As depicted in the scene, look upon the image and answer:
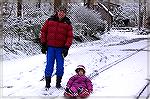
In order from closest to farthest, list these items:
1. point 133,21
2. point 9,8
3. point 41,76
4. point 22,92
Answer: point 22,92, point 41,76, point 9,8, point 133,21

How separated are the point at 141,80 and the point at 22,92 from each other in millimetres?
3484

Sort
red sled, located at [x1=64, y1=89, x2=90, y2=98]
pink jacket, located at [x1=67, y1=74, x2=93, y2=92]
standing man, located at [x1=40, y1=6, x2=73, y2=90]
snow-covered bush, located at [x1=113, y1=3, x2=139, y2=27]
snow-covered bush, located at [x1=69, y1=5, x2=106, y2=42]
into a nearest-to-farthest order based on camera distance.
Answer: red sled, located at [x1=64, y1=89, x2=90, y2=98] → pink jacket, located at [x1=67, y1=74, x2=93, y2=92] → standing man, located at [x1=40, y1=6, x2=73, y2=90] → snow-covered bush, located at [x1=69, y1=5, x2=106, y2=42] → snow-covered bush, located at [x1=113, y1=3, x2=139, y2=27]

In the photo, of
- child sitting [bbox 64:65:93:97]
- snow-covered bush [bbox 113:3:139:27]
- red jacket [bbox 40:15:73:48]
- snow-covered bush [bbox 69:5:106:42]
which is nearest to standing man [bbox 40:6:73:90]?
red jacket [bbox 40:15:73:48]

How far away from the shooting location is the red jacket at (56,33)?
29.9 ft

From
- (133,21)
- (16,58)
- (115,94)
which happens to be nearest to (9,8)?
(16,58)

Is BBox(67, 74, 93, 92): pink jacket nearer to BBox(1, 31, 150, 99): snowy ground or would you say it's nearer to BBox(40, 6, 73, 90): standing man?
BBox(1, 31, 150, 99): snowy ground

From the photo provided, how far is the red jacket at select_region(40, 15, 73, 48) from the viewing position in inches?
359

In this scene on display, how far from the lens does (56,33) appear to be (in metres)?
9.16

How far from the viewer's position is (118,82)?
10.1 m

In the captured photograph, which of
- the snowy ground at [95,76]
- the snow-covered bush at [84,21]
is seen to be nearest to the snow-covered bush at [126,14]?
the snow-covered bush at [84,21]

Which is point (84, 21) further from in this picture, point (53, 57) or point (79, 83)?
point (79, 83)

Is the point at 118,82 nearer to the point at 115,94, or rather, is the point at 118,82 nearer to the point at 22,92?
the point at 115,94

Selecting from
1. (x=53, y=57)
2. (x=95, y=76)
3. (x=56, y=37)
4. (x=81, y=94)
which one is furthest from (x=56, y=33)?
(x=95, y=76)

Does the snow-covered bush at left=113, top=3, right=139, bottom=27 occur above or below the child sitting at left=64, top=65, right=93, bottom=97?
above
